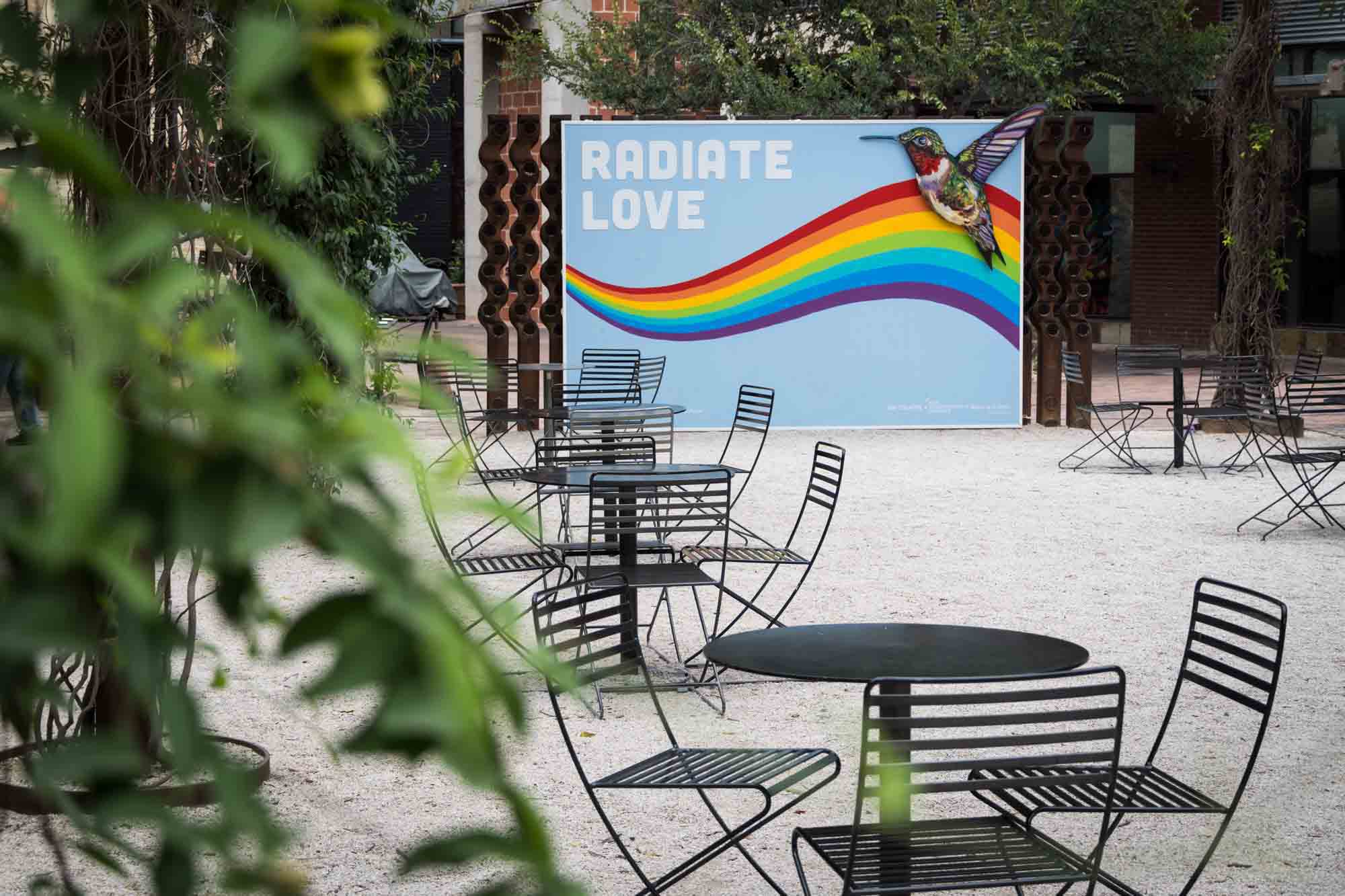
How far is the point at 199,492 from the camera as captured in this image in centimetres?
42

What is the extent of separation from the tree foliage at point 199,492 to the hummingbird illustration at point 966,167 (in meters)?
14.1

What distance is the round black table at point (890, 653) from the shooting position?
375 centimetres

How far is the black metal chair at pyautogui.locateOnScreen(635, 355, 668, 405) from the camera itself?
11.8 meters

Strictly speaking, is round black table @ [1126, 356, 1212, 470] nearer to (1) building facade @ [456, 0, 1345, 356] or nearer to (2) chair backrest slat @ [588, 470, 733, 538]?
(2) chair backrest slat @ [588, 470, 733, 538]

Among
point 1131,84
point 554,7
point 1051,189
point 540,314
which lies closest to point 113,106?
point 540,314

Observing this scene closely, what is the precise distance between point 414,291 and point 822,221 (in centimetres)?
1403

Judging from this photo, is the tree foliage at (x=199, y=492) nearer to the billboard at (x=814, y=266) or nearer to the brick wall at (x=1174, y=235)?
the billboard at (x=814, y=266)

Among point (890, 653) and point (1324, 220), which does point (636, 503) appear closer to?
point (890, 653)

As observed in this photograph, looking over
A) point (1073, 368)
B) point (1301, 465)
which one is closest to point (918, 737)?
point (1301, 465)

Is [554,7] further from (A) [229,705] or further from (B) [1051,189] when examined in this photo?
(A) [229,705]

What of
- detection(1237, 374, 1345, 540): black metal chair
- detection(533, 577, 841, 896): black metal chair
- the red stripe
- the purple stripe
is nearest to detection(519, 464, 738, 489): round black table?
detection(533, 577, 841, 896): black metal chair

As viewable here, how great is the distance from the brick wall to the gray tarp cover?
10.5 m

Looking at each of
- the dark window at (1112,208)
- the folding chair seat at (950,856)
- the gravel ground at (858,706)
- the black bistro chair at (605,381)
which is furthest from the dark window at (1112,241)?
the folding chair seat at (950,856)

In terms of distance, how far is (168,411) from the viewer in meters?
0.45
